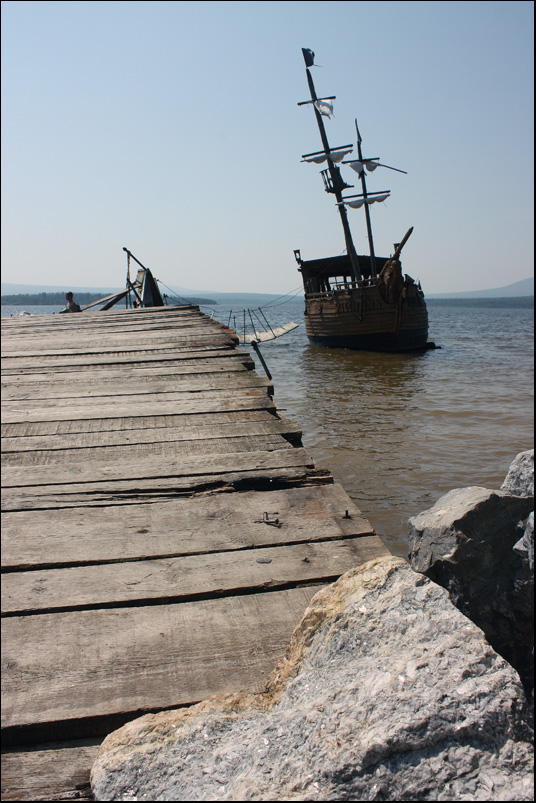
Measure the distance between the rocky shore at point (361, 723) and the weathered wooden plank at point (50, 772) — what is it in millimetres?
78

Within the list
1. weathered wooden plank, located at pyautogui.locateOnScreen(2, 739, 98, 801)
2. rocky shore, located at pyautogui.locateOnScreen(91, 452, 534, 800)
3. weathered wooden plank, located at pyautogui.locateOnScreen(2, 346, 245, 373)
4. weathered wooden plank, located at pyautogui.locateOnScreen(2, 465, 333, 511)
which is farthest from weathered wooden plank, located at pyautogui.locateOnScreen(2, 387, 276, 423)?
weathered wooden plank, located at pyautogui.locateOnScreen(2, 739, 98, 801)

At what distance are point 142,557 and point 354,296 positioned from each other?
24049mm

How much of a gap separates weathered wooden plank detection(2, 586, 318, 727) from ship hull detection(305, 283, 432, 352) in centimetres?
2346

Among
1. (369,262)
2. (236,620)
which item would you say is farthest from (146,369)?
(369,262)

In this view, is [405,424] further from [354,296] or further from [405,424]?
[354,296]

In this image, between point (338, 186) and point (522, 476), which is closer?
point (522, 476)

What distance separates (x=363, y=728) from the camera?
3.07 feet

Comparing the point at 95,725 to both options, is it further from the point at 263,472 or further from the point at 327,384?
the point at 327,384

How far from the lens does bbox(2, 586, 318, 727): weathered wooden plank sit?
1.21 meters

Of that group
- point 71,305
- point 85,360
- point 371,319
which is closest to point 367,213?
point 371,319

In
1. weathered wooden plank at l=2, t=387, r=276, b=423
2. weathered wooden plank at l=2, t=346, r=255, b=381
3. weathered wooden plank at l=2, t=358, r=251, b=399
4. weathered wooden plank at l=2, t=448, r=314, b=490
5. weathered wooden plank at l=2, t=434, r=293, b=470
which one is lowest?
weathered wooden plank at l=2, t=448, r=314, b=490

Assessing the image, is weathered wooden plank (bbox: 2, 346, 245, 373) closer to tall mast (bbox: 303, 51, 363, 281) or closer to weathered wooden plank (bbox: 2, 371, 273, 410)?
weathered wooden plank (bbox: 2, 371, 273, 410)

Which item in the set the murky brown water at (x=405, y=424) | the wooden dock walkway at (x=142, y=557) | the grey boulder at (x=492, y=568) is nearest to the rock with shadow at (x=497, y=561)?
the grey boulder at (x=492, y=568)

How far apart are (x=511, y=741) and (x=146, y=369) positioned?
3.73m
